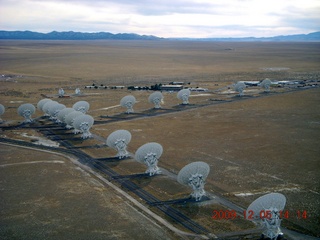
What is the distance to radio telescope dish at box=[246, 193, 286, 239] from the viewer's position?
36.9 metres

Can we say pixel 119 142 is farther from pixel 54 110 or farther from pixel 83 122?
pixel 54 110

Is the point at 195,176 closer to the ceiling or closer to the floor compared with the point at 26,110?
closer to the floor

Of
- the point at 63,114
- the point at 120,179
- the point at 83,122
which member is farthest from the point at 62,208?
the point at 63,114

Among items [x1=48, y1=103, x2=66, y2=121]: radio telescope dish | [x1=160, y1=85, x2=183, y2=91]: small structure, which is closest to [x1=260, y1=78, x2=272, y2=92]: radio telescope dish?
[x1=160, y1=85, x2=183, y2=91]: small structure

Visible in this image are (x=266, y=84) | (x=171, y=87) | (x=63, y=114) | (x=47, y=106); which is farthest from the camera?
(x=171, y=87)

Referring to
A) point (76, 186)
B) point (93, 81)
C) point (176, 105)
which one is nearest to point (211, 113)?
point (176, 105)

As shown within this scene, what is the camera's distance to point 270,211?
121 feet

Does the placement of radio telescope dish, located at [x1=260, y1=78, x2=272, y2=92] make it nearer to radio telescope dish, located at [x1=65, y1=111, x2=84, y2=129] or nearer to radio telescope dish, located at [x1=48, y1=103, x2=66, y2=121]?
radio telescope dish, located at [x1=48, y1=103, x2=66, y2=121]

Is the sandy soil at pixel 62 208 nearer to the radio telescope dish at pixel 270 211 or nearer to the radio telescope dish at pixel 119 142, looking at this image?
the radio telescope dish at pixel 119 142

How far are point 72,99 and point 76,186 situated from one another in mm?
68823

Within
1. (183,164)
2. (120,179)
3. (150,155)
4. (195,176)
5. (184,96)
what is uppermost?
(184,96)

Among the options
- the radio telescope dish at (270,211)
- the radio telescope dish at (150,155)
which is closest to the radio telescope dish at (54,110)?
the radio telescope dish at (150,155)

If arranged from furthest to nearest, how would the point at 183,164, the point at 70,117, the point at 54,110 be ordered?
the point at 54,110, the point at 70,117, the point at 183,164

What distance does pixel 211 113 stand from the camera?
316 ft
